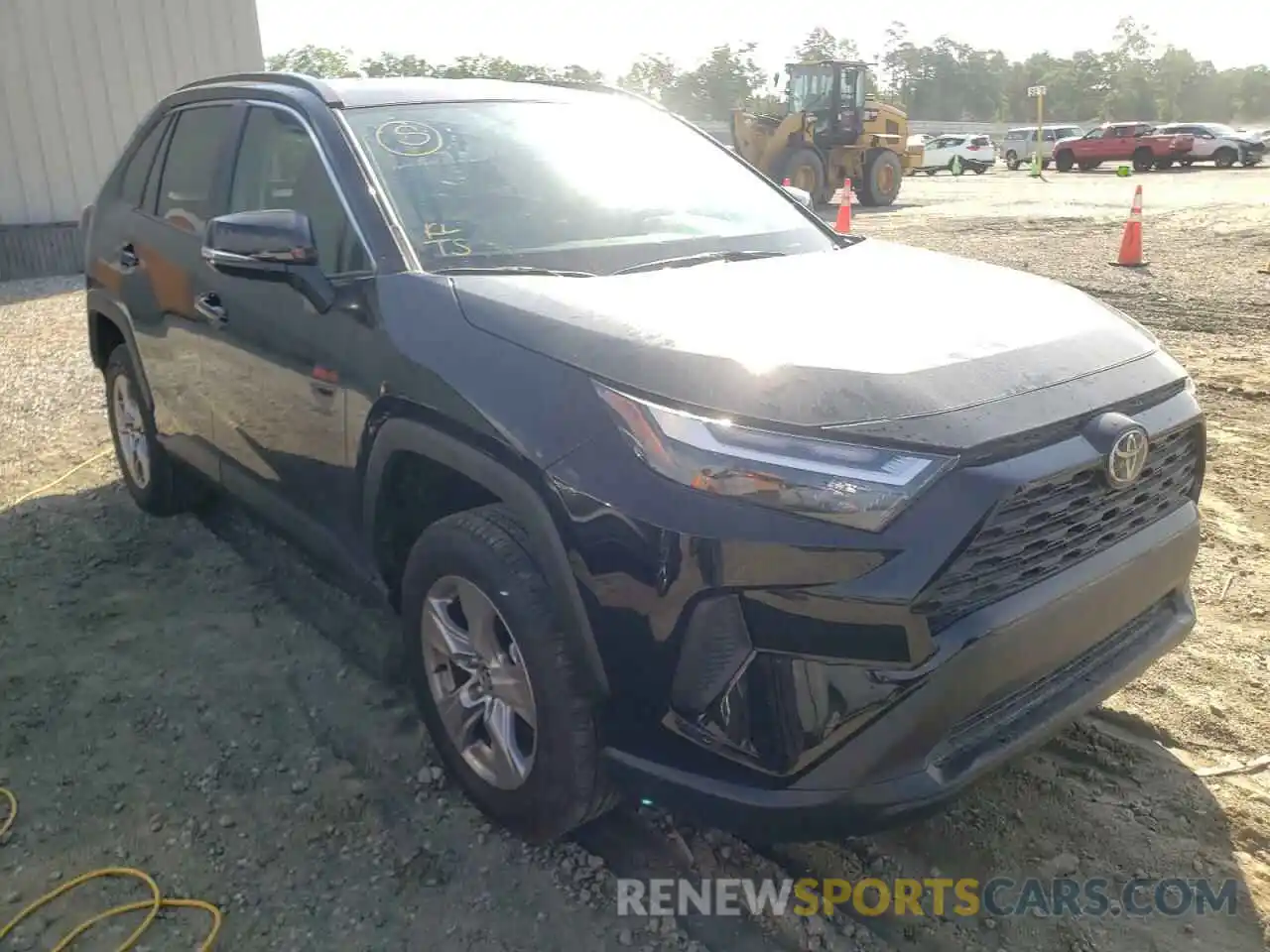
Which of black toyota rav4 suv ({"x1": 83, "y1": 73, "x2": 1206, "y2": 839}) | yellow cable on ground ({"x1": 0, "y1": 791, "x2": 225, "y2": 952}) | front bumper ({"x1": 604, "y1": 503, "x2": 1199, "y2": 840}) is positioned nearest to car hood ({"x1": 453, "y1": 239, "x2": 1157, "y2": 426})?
black toyota rav4 suv ({"x1": 83, "y1": 73, "x2": 1206, "y2": 839})

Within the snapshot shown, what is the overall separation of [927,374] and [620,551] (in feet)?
2.33

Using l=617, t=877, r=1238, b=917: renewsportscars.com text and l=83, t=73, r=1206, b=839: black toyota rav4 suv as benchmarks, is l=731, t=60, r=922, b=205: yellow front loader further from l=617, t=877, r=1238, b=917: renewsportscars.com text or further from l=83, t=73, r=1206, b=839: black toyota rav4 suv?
l=617, t=877, r=1238, b=917: renewsportscars.com text

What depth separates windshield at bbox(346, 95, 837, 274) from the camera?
2836 millimetres

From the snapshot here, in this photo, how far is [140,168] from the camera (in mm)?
Result: 4332

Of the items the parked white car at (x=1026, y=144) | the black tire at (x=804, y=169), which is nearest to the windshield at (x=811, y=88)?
the black tire at (x=804, y=169)

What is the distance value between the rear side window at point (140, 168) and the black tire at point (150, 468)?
64 centimetres

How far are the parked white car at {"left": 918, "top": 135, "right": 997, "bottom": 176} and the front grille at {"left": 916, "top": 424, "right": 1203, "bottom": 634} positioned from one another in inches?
1518

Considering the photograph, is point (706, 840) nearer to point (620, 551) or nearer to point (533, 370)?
point (620, 551)

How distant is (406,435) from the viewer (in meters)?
2.53

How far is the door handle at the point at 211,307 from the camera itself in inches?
135

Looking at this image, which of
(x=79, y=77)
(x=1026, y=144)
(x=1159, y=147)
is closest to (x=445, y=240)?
(x=79, y=77)

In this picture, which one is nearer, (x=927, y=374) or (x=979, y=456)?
(x=979, y=456)

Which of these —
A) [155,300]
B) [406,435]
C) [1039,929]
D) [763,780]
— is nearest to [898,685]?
[763,780]

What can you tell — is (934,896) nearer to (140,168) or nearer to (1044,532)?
(1044,532)
